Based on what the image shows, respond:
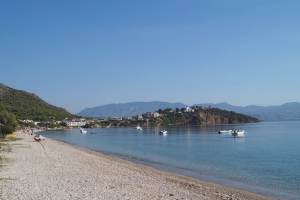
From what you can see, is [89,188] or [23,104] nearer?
[89,188]

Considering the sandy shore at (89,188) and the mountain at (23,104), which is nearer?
the sandy shore at (89,188)

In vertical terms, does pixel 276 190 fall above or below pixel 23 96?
below

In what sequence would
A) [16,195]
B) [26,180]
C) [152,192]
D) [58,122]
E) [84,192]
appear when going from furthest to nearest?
1. [58,122]
2. [26,180]
3. [152,192]
4. [84,192]
5. [16,195]

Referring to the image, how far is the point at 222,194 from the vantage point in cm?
1744

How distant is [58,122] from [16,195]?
184 metres

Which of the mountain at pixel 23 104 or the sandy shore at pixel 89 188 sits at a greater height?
the mountain at pixel 23 104

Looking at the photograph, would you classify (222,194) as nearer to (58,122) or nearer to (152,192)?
(152,192)

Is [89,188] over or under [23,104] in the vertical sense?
under

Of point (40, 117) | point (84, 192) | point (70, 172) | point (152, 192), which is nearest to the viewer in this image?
point (84, 192)

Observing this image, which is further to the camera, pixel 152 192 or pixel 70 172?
pixel 70 172

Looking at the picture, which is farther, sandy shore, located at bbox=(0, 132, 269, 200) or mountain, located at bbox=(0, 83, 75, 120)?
mountain, located at bbox=(0, 83, 75, 120)

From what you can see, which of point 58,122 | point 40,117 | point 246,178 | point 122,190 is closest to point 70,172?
point 122,190

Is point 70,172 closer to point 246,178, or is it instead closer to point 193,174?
point 193,174

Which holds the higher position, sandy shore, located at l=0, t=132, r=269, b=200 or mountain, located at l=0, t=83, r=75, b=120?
mountain, located at l=0, t=83, r=75, b=120
